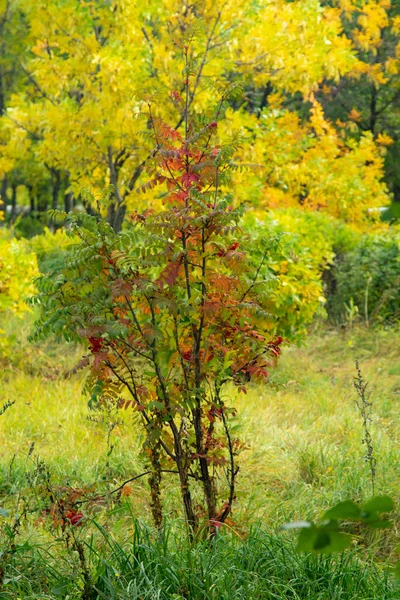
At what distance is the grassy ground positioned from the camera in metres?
2.78

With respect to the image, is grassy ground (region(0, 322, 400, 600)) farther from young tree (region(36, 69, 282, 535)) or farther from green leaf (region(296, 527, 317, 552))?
green leaf (region(296, 527, 317, 552))

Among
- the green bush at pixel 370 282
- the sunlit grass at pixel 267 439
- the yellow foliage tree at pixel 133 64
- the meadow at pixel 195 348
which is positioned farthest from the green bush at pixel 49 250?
the green bush at pixel 370 282

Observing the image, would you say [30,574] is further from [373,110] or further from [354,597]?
[373,110]

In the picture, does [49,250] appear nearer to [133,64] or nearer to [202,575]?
[133,64]

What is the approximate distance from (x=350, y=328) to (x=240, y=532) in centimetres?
569

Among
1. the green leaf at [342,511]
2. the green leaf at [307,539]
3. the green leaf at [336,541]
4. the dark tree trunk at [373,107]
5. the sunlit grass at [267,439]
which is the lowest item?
the sunlit grass at [267,439]

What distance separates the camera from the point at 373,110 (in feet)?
50.4

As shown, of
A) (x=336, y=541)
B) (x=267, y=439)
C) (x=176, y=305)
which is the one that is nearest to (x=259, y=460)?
(x=267, y=439)

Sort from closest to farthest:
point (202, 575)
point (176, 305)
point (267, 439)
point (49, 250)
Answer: point (202, 575), point (176, 305), point (267, 439), point (49, 250)

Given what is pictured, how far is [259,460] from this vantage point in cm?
473

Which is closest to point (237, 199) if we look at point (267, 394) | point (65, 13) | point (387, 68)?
point (65, 13)

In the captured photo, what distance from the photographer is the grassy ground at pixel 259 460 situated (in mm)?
2779

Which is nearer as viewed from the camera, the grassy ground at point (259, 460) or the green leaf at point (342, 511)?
the green leaf at point (342, 511)

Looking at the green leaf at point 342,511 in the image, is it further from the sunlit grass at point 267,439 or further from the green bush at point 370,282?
the green bush at point 370,282
